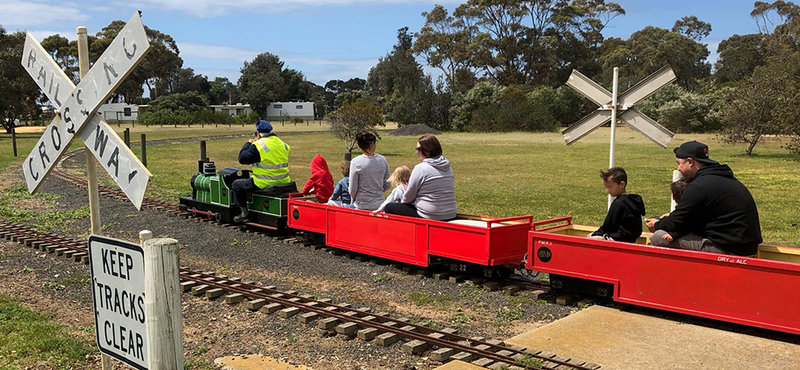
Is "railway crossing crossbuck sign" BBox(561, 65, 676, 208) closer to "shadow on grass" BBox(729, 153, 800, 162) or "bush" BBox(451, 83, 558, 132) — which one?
"shadow on grass" BBox(729, 153, 800, 162)

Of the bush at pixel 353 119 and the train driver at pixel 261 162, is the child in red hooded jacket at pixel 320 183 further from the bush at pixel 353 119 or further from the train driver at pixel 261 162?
the bush at pixel 353 119

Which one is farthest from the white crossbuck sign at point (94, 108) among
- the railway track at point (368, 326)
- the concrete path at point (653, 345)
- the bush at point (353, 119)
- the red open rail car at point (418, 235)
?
the bush at point (353, 119)

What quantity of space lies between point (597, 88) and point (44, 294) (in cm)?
741

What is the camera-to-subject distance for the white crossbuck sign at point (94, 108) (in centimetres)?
307

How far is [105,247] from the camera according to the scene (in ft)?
10.5

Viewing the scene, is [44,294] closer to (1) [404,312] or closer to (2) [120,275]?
(1) [404,312]

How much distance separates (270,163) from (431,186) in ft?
11.7

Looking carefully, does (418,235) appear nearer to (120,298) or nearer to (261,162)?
(261,162)

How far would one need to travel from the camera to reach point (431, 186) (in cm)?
840

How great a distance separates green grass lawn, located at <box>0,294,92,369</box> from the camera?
523 cm

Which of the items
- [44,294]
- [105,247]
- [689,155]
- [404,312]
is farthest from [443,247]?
[105,247]

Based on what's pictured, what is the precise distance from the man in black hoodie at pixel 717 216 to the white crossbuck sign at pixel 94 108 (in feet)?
17.1

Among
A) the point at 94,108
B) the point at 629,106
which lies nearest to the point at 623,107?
the point at 629,106

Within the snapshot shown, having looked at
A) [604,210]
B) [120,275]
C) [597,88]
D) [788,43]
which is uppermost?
[788,43]
